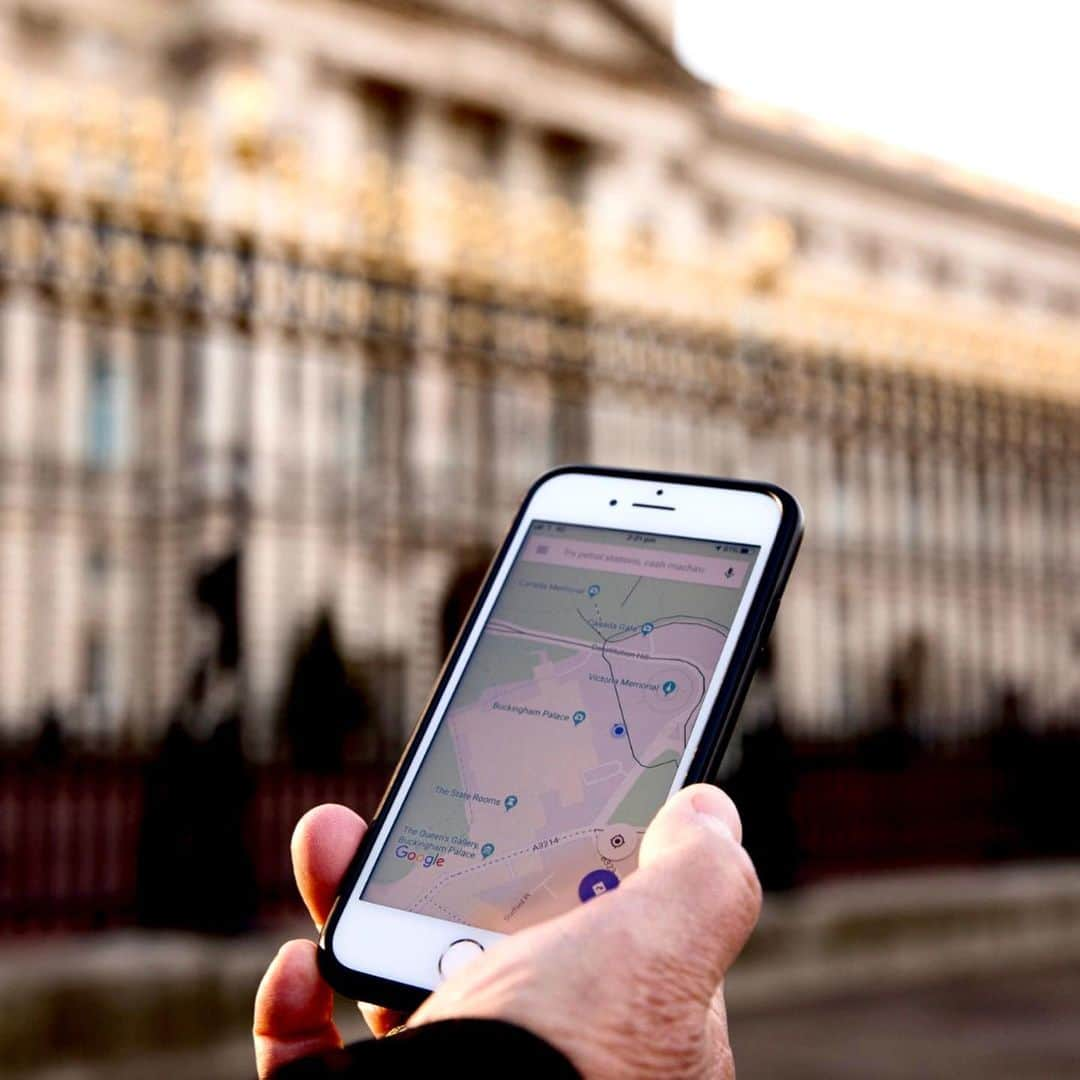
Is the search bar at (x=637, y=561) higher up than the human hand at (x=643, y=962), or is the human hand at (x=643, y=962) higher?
the search bar at (x=637, y=561)

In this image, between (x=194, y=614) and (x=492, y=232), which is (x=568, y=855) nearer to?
(x=194, y=614)

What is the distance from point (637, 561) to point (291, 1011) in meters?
Answer: 0.52

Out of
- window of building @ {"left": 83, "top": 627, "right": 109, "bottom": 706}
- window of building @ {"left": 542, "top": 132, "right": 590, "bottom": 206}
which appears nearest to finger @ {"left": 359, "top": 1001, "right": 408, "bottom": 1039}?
window of building @ {"left": 83, "top": 627, "right": 109, "bottom": 706}

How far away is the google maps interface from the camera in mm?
1251

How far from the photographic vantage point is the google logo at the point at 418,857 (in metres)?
1.30

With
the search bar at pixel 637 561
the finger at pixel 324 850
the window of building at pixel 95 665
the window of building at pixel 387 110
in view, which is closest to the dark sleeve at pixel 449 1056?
the finger at pixel 324 850

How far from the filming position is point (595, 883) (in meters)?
1.23

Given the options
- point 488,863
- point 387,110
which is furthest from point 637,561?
point 387,110

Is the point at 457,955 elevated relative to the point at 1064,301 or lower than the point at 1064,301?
lower

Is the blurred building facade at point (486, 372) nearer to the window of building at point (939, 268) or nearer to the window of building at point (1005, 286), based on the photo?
the window of building at point (1005, 286)

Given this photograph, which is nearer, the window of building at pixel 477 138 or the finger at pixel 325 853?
the finger at pixel 325 853

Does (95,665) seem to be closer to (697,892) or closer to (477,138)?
(477,138)

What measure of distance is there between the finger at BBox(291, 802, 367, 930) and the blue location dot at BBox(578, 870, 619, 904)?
0.23 metres

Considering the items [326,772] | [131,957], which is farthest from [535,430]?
[131,957]
